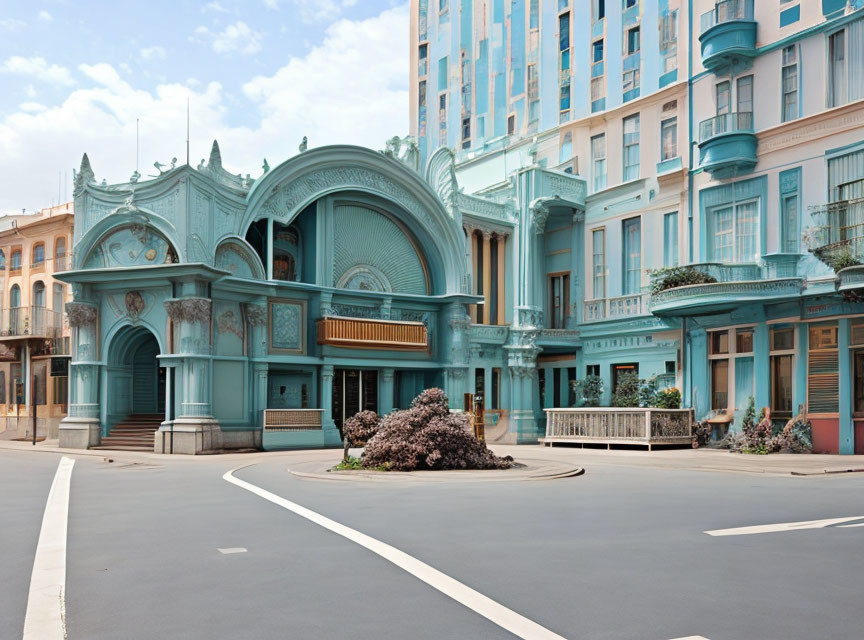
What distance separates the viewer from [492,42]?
44031 millimetres

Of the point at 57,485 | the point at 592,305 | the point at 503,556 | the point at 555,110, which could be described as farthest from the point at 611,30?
the point at 503,556

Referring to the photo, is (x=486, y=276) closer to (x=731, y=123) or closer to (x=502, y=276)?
(x=502, y=276)

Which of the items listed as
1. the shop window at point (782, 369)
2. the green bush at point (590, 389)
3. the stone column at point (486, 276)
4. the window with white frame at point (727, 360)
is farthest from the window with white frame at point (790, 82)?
the stone column at point (486, 276)

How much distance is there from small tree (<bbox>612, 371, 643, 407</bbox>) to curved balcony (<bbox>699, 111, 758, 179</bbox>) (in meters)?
8.12

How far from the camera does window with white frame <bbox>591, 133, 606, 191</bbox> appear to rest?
37406 mm

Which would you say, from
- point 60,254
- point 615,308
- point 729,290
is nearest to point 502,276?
point 615,308

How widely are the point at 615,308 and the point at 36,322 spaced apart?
2342 cm

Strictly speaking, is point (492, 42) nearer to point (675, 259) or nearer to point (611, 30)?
point (611, 30)

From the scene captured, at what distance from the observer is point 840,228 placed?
2650 centimetres

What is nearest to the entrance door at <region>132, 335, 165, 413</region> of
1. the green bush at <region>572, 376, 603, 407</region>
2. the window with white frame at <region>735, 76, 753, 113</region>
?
the green bush at <region>572, 376, 603, 407</region>

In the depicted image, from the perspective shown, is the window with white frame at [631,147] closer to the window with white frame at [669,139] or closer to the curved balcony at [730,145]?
the window with white frame at [669,139]

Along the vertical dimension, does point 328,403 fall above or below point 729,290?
below

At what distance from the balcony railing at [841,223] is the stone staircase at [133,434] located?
21015 millimetres

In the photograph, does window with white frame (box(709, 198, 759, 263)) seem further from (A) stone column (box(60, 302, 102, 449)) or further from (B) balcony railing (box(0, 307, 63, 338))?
(B) balcony railing (box(0, 307, 63, 338))
